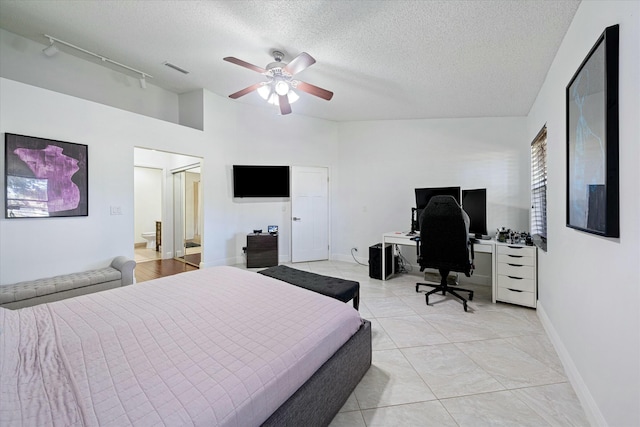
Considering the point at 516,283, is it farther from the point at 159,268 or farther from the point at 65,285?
the point at 159,268

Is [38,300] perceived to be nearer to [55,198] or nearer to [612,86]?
[55,198]

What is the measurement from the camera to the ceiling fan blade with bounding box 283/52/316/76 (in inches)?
90.7

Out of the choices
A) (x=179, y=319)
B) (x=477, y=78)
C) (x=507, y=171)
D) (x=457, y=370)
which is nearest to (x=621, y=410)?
(x=457, y=370)

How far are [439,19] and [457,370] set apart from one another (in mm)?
2778

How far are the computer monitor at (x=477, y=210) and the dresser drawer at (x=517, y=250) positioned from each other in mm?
369

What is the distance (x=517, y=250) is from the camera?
2938 millimetres

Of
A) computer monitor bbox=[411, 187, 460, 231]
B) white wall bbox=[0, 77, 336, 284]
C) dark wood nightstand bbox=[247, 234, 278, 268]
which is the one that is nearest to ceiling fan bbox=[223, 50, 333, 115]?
white wall bbox=[0, 77, 336, 284]

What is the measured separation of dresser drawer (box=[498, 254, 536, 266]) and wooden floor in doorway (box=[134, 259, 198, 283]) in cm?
489

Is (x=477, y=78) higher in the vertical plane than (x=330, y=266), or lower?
higher

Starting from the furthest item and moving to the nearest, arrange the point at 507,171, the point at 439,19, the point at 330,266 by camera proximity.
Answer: the point at 330,266 < the point at 507,171 < the point at 439,19

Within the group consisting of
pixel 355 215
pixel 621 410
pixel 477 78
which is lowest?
pixel 621 410

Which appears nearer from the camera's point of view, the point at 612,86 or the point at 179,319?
the point at 612,86

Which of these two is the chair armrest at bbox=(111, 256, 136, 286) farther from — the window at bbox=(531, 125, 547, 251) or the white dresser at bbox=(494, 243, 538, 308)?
the window at bbox=(531, 125, 547, 251)

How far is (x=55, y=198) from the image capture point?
279cm
